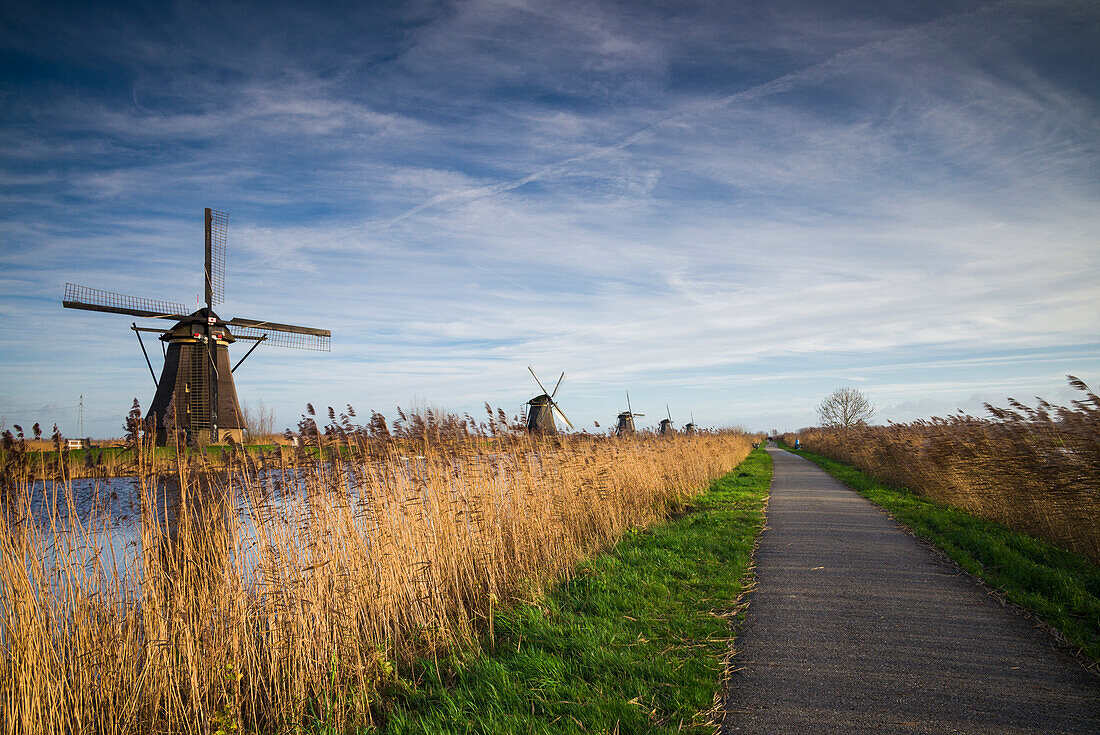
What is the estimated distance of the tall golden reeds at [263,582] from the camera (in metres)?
3.95

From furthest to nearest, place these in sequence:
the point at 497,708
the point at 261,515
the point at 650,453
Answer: the point at 650,453 < the point at 261,515 < the point at 497,708

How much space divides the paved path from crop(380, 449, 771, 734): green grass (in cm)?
34

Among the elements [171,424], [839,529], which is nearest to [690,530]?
[839,529]

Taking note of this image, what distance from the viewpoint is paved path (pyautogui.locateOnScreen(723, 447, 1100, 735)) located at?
3.17 metres

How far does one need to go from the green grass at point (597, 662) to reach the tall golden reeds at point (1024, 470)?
4052 millimetres

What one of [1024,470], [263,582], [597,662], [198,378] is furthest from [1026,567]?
[198,378]

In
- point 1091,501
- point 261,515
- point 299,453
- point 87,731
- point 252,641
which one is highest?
point 299,453

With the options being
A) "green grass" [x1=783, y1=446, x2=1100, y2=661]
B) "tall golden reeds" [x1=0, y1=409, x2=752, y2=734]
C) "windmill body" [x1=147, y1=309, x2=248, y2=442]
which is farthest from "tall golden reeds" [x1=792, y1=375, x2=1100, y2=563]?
"windmill body" [x1=147, y1=309, x2=248, y2=442]

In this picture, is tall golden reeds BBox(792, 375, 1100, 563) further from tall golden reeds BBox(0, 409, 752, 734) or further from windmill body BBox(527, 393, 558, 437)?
windmill body BBox(527, 393, 558, 437)

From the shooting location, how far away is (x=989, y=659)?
388cm

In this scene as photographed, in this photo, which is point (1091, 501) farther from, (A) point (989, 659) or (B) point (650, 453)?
(B) point (650, 453)

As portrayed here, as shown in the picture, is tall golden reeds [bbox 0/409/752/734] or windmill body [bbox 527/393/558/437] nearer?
tall golden reeds [bbox 0/409/752/734]

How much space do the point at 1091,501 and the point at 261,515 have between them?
29.9 ft

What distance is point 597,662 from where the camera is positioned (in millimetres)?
4168
